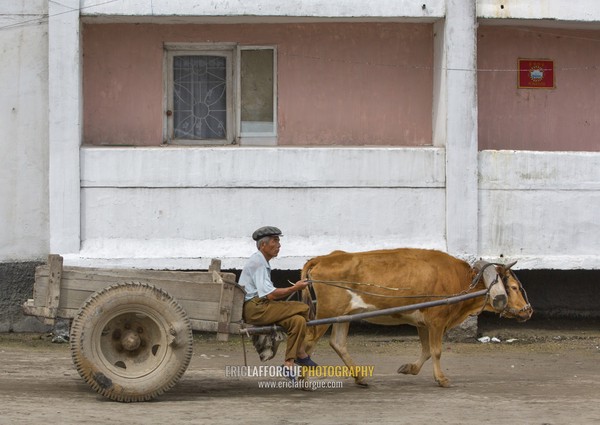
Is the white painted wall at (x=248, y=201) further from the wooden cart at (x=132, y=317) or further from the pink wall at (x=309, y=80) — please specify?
the wooden cart at (x=132, y=317)

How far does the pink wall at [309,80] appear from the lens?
1455 centimetres

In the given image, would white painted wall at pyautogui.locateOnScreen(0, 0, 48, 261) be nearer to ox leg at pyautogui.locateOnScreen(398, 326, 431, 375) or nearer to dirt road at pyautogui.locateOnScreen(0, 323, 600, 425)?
dirt road at pyautogui.locateOnScreen(0, 323, 600, 425)

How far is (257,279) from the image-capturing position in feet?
32.6

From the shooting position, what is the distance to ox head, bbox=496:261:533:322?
10.8m

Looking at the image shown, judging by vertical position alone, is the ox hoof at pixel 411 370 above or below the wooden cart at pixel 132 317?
below

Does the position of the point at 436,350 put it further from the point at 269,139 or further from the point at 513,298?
the point at 269,139

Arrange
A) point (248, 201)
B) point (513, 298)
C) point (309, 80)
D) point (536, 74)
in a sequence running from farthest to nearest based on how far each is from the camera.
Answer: point (536, 74) → point (309, 80) → point (248, 201) → point (513, 298)

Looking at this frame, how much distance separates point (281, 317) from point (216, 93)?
5.52m

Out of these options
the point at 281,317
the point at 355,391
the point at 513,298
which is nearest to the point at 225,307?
the point at 281,317

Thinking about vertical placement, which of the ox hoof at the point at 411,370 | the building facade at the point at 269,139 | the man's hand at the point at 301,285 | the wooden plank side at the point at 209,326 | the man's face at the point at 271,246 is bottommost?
the ox hoof at the point at 411,370

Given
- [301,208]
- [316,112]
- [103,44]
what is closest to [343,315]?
[301,208]

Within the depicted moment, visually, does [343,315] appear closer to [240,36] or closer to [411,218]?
[411,218]

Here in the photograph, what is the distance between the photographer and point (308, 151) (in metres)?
14.0

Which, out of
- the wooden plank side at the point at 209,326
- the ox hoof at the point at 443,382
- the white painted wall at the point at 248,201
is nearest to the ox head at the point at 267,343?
the wooden plank side at the point at 209,326
